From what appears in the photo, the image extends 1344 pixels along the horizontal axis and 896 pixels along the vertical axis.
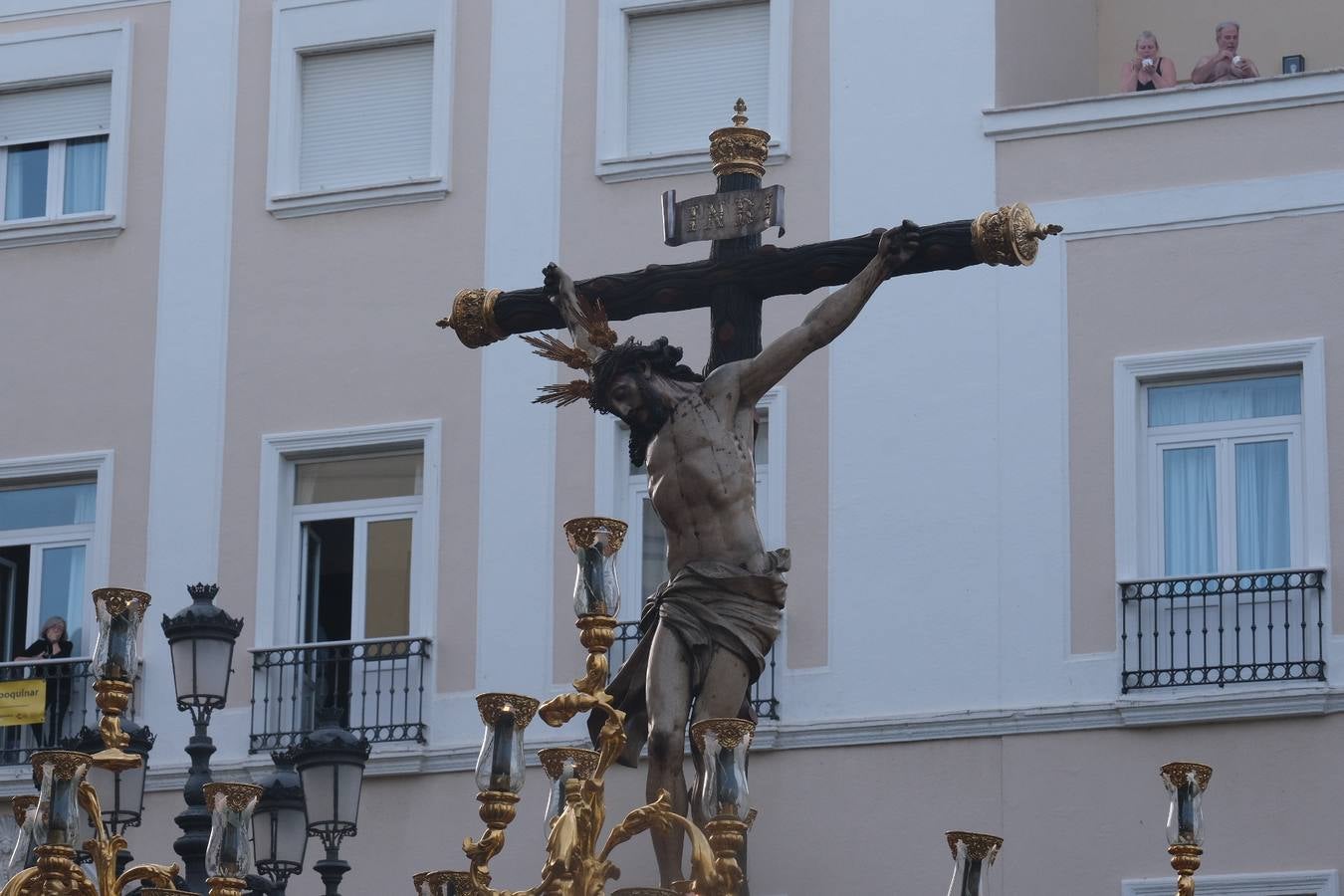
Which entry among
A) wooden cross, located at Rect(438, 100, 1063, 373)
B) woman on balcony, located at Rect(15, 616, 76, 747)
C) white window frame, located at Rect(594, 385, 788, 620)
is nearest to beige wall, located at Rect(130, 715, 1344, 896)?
white window frame, located at Rect(594, 385, 788, 620)

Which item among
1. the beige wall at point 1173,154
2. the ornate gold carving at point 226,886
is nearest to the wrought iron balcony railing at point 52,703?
the beige wall at point 1173,154

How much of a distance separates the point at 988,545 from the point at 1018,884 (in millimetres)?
2199

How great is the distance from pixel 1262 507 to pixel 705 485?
31.7 feet

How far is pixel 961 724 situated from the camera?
2270 cm

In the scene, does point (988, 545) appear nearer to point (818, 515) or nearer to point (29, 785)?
point (818, 515)

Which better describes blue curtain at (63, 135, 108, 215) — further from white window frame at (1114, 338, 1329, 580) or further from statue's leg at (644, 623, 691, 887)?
statue's leg at (644, 623, 691, 887)

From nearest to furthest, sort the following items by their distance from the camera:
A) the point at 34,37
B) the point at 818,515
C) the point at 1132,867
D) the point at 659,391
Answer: the point at 659,391, the point at 1132,867, the point at 818,515, the point at 34,37

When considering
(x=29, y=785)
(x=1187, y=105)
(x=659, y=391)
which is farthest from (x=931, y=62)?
(x=659, y=391)

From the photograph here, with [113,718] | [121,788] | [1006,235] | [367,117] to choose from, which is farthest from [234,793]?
[367,117]

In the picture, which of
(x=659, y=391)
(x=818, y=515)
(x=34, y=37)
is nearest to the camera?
(x=659, y=391)

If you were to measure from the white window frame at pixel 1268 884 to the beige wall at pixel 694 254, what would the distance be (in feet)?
9.67

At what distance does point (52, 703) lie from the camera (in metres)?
24.8

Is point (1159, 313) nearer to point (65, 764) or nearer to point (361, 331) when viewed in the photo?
point (361, 331)

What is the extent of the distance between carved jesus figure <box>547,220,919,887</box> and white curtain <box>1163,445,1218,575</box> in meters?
9.17
